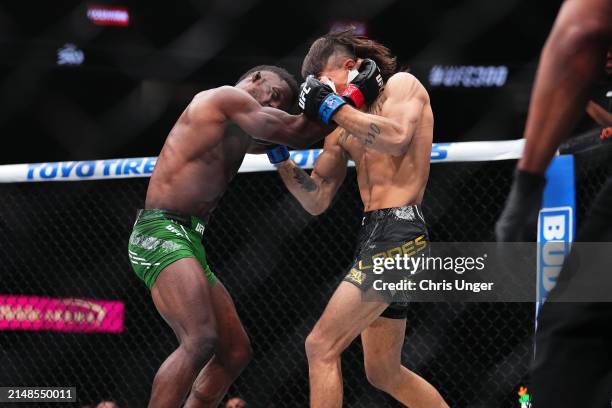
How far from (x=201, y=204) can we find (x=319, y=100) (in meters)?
0.50

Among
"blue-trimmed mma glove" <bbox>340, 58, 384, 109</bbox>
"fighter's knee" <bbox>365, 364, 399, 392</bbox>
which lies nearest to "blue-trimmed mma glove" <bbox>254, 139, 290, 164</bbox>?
"blue-trimmed mma glove" <bbox>340, 58, 384, 109</bbox>

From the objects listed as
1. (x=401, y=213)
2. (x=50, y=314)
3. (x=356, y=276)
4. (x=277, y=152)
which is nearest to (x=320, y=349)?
(x=356, y=276)

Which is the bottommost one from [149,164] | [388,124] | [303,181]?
[388,124]

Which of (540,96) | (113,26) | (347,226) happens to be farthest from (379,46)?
(113,26)

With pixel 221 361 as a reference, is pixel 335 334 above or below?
below

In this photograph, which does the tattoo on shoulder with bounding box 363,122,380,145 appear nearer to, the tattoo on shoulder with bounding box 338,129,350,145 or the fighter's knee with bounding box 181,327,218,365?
the tattoo on shoulder with bounding box 338,129,350,145

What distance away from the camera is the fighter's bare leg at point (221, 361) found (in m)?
2.41

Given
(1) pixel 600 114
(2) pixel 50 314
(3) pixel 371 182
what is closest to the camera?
(1) pixel 600 114

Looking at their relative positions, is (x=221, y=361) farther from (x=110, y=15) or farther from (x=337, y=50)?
(x=110, y=15)

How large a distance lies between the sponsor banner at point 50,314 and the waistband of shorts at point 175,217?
203cm

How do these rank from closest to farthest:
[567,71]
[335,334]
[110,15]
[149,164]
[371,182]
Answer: [567,71] < [335,334] < [371,182] < [149,164] < [110,15]

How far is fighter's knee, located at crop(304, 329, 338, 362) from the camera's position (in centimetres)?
220

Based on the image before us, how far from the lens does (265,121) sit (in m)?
2.34

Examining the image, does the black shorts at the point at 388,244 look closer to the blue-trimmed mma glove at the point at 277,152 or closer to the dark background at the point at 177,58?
the blue-trimmed mma glove at the point at 277,152
